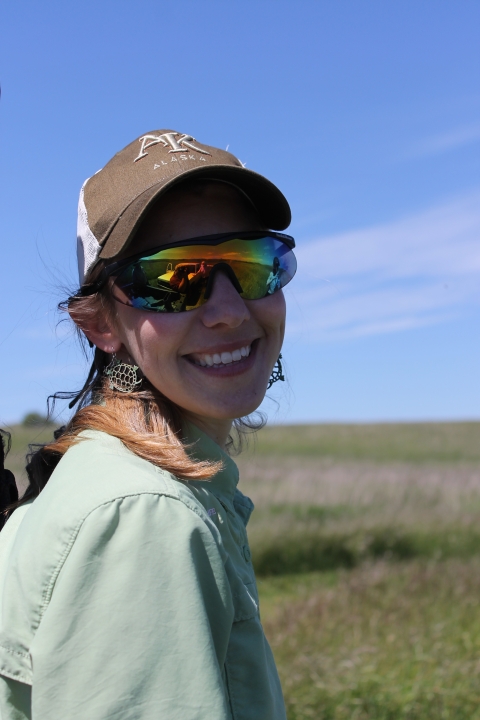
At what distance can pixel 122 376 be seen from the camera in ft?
6.52

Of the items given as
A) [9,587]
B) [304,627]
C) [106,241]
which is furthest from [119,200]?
[304,627]

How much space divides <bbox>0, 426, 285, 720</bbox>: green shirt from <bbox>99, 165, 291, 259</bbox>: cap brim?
0.53 m

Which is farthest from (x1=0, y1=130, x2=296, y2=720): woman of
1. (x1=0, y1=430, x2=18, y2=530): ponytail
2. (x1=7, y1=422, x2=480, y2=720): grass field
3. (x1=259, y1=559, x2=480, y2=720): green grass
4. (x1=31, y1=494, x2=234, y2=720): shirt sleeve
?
(x1=259, y1=559, x2=480, y2=720): green grass

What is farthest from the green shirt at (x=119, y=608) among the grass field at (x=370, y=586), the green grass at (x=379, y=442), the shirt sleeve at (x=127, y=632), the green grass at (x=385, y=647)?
the green grass at (x=379, y=442)

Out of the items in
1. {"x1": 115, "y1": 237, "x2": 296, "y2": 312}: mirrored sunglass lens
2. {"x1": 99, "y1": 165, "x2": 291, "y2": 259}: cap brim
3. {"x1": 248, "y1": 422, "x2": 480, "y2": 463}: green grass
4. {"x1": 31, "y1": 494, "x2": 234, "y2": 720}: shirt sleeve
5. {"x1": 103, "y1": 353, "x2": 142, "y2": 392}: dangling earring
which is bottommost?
{"x1": 248, "y1": 422, "x2": 480, "y2": 463}: green grass

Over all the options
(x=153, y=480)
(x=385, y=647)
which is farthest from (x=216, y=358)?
Answer: (x=385, y=647)

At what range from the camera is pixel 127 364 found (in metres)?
1.99

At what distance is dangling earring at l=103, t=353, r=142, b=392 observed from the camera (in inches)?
76.7

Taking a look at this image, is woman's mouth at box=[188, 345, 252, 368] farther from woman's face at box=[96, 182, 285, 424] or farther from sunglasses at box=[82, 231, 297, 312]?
sunglasses at box=[82, 231, 297, 312]

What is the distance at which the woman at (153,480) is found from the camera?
133cm

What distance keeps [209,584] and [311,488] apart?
42.9ft

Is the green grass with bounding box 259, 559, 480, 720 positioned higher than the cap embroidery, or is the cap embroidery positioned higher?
the cap embroidery

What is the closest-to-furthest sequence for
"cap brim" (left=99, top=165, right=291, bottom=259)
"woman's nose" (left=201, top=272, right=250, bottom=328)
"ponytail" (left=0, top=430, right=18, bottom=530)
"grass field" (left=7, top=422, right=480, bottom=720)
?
"cap brim" (left=99, top=165, right=291, bottom=259)
"woman's nose" (left=201, top=272, right=250, bottom=328)
"ponytail" (left=0, top=430, right=18, bottom=530)
"grass field" (left=7, top=422, right=480, bottom=720)

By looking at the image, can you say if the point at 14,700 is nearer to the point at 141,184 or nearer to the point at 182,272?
the point at 182,272
